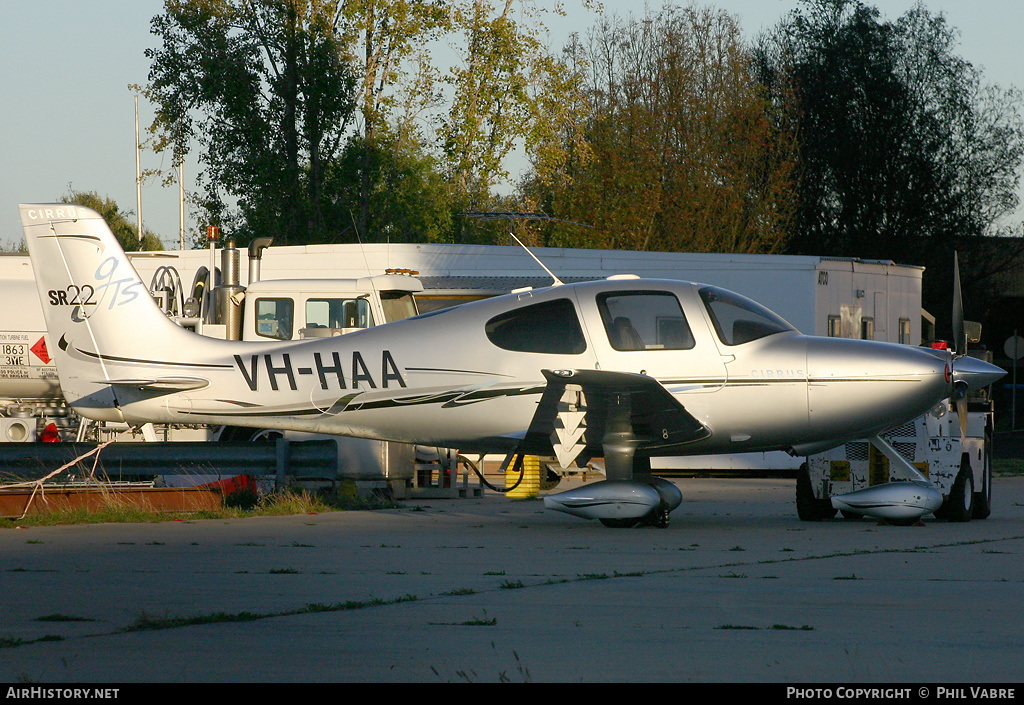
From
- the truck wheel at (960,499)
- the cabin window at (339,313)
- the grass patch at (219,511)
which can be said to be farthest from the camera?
the cabin window at (339,313)

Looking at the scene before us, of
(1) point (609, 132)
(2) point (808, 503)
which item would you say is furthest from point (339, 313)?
(1) point (609, 132)

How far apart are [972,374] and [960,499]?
1.46m

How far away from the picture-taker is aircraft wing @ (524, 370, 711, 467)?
10602 millimetres

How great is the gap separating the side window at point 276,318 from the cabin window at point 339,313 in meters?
0.25

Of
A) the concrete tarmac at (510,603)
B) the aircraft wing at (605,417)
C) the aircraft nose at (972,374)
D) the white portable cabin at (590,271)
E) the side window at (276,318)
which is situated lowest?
the concrete tarmac at (510,603)

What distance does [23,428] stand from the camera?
17.3m

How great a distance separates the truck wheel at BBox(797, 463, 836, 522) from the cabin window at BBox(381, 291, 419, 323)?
601 centimetres

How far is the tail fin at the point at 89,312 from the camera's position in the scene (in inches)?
483

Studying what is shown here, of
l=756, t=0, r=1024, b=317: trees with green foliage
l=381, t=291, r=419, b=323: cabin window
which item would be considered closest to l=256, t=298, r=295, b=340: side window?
l=381, t=291, r=419, b=323: cabin window

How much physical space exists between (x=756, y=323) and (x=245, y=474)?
239 inches

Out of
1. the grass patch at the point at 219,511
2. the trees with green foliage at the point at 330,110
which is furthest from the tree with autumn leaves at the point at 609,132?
the grass patch at the point at 219,511

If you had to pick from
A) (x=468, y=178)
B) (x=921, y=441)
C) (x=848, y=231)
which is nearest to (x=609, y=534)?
(x=921, y=441)

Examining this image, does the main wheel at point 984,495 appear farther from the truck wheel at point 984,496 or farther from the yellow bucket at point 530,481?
the yellow bucket at point 530,481

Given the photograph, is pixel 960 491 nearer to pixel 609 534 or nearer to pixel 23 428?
pixel 609 534
